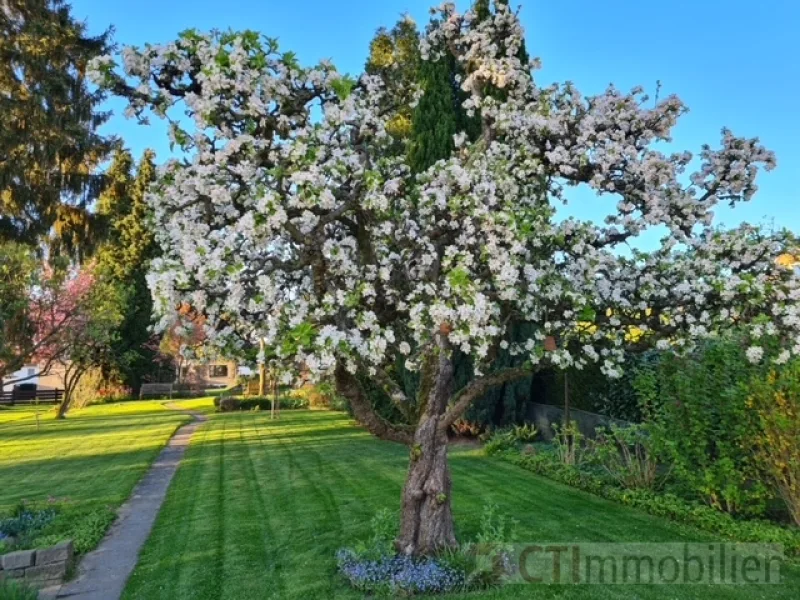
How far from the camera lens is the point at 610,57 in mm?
7680

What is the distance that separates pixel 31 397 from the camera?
132ft

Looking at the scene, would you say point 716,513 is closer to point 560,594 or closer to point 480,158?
point 560,594

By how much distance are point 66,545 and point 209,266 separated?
392 cm

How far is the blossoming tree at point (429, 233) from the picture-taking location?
184 inches

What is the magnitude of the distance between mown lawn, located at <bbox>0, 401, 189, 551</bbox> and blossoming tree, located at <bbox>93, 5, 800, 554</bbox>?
427 cm

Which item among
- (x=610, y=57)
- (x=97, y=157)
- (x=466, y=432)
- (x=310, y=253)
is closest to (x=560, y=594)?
(x=310, y=253)

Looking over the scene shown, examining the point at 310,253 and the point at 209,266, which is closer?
the point at 209,266

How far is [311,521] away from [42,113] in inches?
418

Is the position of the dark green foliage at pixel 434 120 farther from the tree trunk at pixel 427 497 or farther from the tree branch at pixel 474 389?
the tree trunk at pixel 427 497

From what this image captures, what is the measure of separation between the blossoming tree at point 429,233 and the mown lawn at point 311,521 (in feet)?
4.64

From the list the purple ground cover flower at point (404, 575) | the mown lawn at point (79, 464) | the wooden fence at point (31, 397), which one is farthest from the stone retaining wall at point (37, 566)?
the wooden fence at point (31, 397)

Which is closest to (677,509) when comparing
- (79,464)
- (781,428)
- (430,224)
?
(781,428)

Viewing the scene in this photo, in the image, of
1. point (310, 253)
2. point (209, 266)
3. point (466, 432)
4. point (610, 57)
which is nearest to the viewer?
point (209, 266)

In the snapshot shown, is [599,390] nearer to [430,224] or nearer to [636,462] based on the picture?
[636,462]
